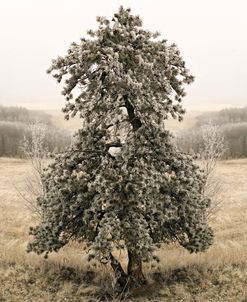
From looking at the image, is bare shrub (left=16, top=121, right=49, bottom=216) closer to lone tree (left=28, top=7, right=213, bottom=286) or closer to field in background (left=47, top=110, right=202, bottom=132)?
lone tree (left=28, top=7, right=213, bottom=286)

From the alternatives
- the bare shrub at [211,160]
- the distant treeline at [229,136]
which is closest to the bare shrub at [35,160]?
the bare shrub at [211,160]

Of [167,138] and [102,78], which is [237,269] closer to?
[167,138]

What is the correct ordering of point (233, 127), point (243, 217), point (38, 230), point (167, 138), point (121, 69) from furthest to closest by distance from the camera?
point (233, 127) < point (243, 217) < point (38, 230) < point (167, 138) < point (121, 69)

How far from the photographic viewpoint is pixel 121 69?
1327 cm

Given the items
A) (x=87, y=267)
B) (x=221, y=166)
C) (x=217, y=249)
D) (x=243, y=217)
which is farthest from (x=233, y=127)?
(x=87, y=267)

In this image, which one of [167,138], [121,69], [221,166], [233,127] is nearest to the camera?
[121,69]

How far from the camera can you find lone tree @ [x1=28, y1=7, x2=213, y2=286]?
13.6 m

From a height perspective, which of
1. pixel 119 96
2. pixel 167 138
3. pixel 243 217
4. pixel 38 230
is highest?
pixel 119 96

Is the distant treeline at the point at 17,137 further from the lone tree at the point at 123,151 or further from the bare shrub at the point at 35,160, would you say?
the lone tree at the point at 123,151

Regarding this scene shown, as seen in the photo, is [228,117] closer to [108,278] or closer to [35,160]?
[35,160]

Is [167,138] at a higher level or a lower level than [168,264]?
higher

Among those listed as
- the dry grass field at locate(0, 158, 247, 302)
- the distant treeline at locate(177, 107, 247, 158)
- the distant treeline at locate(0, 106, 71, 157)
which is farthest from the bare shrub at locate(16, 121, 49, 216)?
the distant treeline at locate(0, 106, 71, 157)

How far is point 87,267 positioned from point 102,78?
858 centimetres

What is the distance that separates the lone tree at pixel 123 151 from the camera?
13.6m
